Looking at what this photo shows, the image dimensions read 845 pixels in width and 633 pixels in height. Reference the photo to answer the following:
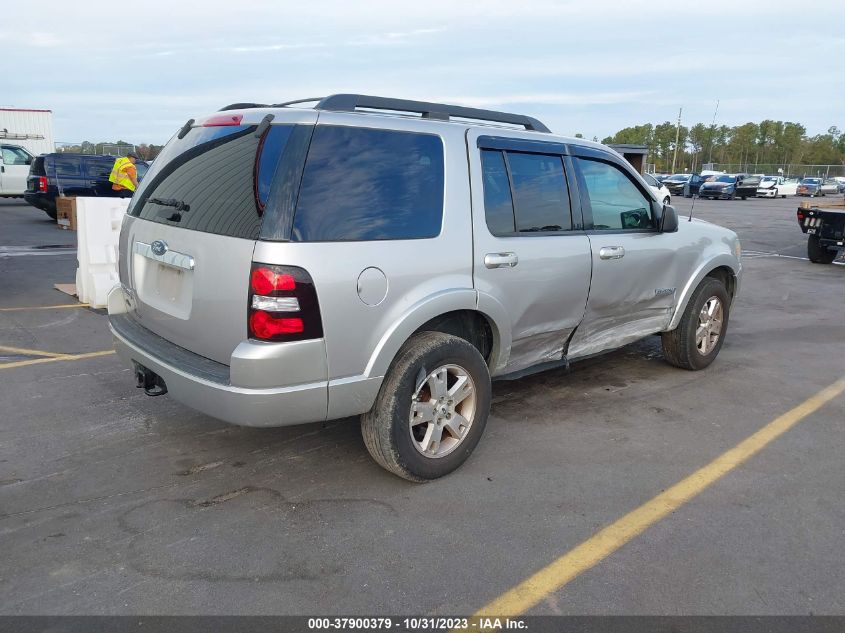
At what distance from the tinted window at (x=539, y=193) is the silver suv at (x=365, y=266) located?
0.04ft

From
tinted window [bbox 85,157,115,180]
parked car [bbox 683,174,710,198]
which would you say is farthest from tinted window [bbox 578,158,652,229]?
tinted window [bbox 85,157,115,180]

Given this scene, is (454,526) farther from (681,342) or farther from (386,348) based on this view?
(681,342)

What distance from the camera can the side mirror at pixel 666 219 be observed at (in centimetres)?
498

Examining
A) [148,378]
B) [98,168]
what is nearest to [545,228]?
[148,378]

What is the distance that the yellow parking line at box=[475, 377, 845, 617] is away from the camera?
109 inches

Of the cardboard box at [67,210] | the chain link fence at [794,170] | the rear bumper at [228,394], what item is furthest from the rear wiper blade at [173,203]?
the chain link fence at [794,170]

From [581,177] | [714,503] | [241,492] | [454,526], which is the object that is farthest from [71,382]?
[714,503]

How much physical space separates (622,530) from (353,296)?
167 cm

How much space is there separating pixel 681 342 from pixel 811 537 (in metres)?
2.53

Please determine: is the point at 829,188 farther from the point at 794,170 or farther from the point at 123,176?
the point at 123,176

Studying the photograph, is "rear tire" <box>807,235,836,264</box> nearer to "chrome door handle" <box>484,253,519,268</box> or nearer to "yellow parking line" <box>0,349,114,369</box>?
"chrome door handle" <box>484,253,519,268</box>

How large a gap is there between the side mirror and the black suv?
14089 mm

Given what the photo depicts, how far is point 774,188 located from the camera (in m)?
44.2

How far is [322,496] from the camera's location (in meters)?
3.52
